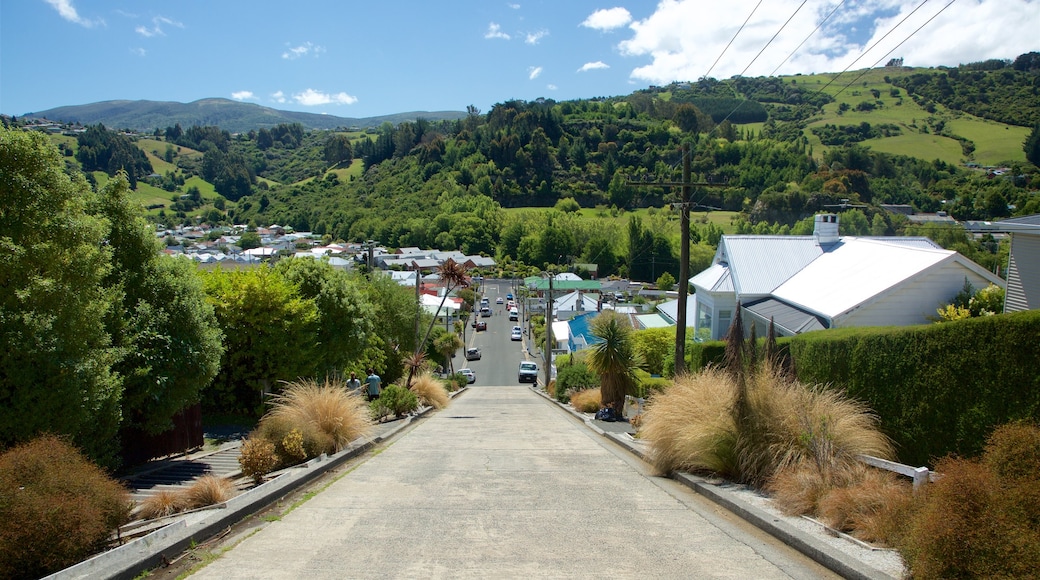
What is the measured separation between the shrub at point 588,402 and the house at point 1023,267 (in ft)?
42.7

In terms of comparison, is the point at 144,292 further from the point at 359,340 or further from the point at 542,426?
the point at 359,340

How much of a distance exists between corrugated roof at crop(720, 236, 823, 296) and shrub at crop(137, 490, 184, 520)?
22034mm

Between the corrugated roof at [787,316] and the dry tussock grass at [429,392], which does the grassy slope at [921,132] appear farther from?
the dry tussock grass at [429,392]

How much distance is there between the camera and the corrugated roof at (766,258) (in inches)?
1066

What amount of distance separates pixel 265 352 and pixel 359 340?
18.0 ft

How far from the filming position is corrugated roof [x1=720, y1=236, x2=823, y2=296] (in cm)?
2708

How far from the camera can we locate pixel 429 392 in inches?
1046

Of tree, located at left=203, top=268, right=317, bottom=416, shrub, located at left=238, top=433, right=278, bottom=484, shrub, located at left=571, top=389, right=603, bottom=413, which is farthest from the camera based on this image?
shrub, located at left=571, top=389, right=603, bottom=413

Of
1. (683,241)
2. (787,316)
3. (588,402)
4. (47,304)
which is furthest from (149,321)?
(787,316)

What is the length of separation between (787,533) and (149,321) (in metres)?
10.4

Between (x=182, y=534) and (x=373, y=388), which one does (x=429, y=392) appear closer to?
(x=373, y=388)

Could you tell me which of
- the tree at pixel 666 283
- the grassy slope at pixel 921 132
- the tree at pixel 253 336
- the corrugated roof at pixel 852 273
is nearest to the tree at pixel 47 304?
the tree at pixel 253 336

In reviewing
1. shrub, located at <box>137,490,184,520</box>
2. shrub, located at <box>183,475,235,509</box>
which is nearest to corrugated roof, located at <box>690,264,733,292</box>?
shrub, located at <box>183,475,235,509</box>

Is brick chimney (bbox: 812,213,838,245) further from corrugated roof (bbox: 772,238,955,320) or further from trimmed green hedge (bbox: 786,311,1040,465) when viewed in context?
trimmed green hedge (bbox: 786,311,1040,465)
